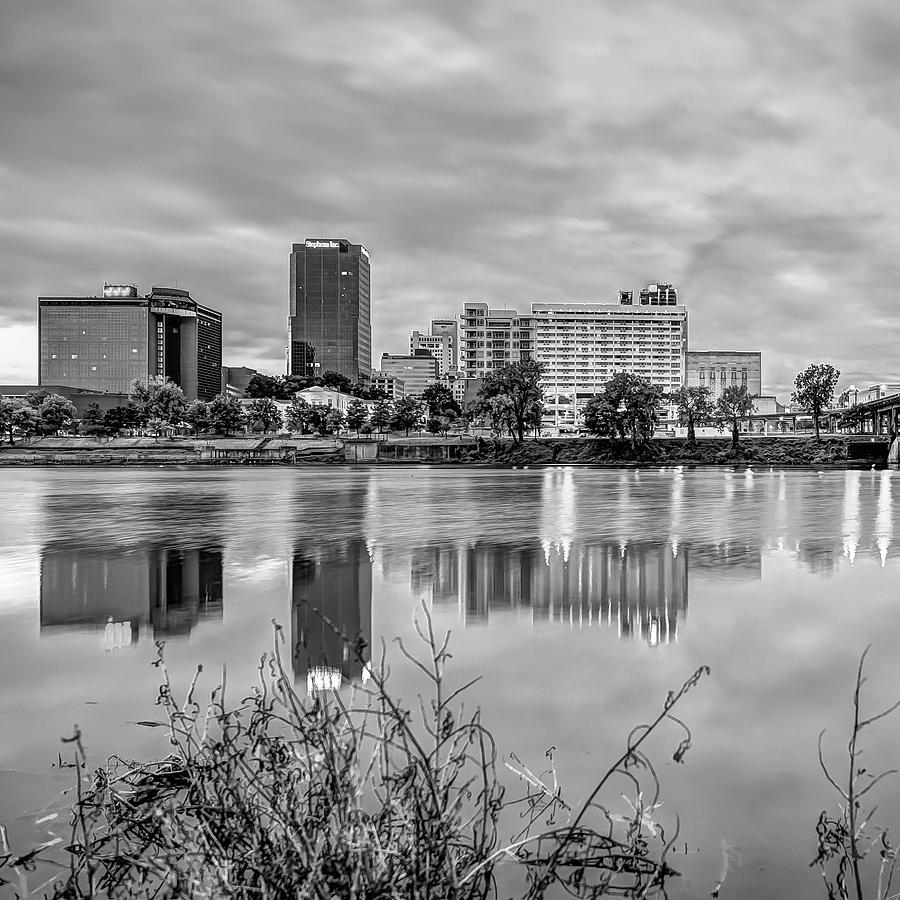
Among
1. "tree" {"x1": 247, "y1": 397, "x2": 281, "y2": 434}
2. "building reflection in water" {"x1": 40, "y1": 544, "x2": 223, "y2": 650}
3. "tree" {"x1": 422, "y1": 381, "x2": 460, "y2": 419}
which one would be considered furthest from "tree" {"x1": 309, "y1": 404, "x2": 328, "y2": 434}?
"building reflection in water" {"x1": 40, "y1": 544, "x2": 223, "y2": 650}

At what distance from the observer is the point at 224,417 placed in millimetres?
163375

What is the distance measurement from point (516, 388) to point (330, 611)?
107 m

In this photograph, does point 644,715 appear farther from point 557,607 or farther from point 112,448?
point 112,448

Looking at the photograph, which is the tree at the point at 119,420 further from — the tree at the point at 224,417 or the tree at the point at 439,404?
the tree at the point at 439,404

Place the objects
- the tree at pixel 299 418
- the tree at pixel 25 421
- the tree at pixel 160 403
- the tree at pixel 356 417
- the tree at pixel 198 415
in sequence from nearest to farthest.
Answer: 1. the tree at pixel 25 421
2. the tree at pixel 160 403
3. the tree at pixel 198 415
4. the tree at pixel 299 418
5. the tree at pixel 356 417

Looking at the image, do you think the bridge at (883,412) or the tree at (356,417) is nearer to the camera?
the bridge at (883,412)

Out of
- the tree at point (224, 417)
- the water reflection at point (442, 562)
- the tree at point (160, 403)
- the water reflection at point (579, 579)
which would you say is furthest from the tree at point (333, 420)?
the water reflection at point (579, 579)

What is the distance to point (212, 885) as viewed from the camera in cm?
262

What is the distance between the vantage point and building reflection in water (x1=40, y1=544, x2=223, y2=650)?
902 centimetres

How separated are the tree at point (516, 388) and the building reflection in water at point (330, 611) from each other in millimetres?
99216

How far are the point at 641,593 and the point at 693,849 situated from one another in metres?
7.08

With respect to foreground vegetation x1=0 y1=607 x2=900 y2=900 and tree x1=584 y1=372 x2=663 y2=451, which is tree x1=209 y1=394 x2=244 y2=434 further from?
foreground vegetation x1=0 y1=607 x2=900 y2=900

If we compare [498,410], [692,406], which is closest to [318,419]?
[498,410]

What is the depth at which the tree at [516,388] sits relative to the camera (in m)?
114
